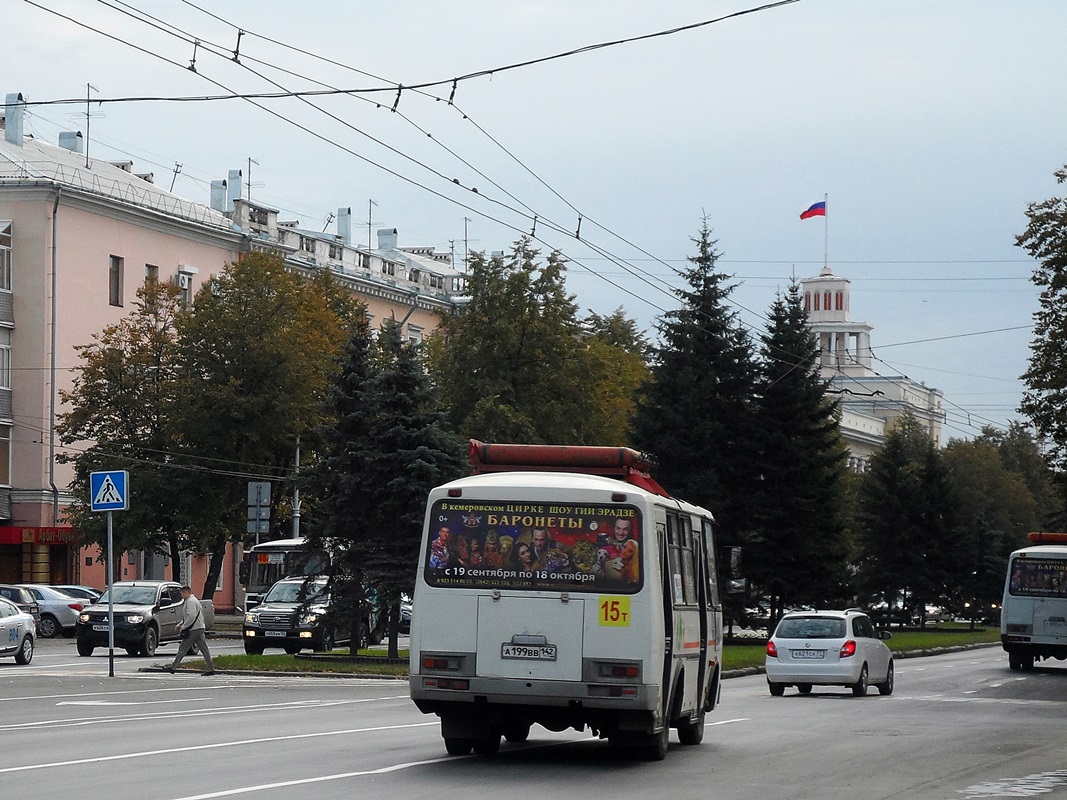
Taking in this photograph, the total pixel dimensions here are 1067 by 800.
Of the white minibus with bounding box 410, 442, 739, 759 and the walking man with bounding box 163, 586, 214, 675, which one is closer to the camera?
the white minibus with bounding box 410, 442, 739, 759

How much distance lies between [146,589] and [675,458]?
20.4m

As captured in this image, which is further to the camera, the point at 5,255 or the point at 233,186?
the point at 233,186

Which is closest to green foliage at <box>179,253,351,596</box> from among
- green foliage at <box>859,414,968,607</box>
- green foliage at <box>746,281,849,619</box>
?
green foliage at <box>746,281,849,619</box>

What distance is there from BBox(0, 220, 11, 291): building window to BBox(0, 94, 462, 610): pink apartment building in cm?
5

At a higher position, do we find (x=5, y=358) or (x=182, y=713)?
(x=5, y=358)

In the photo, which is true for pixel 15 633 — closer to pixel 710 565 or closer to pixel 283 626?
pixel 283 626

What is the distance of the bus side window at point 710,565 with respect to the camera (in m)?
18.4

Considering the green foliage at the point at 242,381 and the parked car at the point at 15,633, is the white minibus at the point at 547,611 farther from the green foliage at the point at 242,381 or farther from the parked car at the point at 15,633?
the green foliage at the point at 242,381

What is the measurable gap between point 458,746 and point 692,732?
3.16 metres

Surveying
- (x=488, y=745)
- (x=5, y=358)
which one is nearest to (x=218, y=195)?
(x=5, y=358)

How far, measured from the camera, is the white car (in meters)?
29.9

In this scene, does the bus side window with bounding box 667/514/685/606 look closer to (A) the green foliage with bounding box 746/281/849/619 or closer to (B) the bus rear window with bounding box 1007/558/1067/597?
(B) the bus rear window with bounding box 1007/558/1067/597

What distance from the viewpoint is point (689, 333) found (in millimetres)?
56375

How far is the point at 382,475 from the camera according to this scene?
3531cm
